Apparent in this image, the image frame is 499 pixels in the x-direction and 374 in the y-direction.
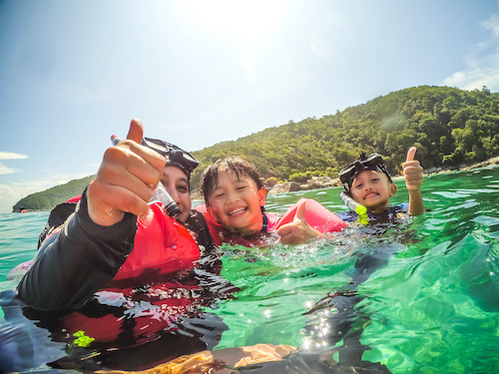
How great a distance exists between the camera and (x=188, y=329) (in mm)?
1289

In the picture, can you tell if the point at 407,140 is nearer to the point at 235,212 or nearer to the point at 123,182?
the point at 235,212

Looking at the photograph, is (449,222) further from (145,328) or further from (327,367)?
(145,328)

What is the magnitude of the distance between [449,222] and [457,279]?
184 cm

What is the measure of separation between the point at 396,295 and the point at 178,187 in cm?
227

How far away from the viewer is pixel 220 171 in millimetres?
3064

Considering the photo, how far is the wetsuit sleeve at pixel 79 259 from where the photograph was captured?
930 mm

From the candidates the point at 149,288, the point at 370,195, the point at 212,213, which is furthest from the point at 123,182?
the point at 370,195

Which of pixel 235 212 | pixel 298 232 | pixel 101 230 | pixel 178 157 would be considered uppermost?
pixel 178 157

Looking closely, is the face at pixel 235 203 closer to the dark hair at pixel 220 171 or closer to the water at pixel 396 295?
the dark hair at pixel 220 171

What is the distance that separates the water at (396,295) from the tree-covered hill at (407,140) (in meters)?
20.3

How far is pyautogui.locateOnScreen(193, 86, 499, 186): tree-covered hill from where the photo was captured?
27.4 m

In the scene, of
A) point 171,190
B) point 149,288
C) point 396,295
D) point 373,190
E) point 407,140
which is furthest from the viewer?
point 407,140

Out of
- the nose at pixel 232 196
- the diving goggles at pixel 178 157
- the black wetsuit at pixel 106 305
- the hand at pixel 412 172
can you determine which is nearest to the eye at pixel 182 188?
the diving goggles at pixel 178 157

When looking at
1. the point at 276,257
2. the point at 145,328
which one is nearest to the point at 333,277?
the point at 276,257
